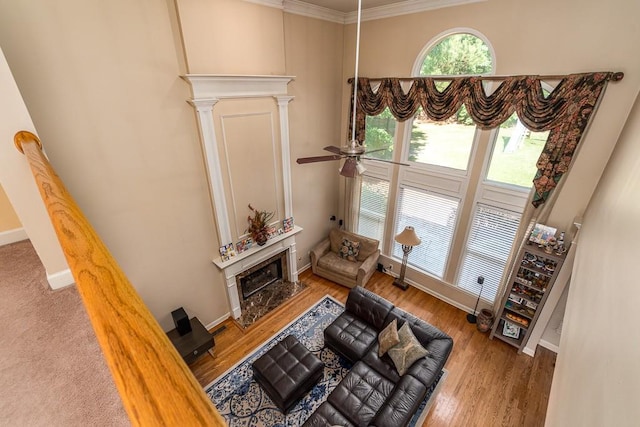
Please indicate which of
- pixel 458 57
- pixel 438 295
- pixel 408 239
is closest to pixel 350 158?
pixel 408 239

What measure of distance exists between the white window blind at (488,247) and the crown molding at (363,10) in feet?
10.2

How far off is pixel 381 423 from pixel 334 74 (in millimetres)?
5565

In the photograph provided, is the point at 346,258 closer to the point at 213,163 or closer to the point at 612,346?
the point at 213,163

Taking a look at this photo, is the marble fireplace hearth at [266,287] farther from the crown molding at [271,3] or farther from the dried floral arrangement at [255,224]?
the crown molding at [271,3]

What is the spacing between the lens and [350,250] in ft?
20.0

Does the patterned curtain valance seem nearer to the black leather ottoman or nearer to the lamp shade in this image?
the lamp shade

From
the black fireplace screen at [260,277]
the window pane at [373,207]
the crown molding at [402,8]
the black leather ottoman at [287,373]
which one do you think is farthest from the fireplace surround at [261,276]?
the crown molding at [402,8]

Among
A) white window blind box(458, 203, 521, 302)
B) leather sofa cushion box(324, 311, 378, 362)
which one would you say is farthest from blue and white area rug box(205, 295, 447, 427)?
white window blind box(458, 203, 521, 302)

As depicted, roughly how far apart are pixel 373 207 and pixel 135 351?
19.0 feet

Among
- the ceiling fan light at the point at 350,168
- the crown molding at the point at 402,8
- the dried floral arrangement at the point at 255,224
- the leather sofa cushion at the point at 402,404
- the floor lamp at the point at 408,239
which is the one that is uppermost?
the crown molding at the point at 402,8

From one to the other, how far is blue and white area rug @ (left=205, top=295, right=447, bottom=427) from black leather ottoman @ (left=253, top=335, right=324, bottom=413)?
0.48ft

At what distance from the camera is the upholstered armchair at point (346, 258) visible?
5706mm

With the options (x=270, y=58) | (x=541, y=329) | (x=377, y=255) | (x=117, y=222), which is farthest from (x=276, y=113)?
(x=541, y=329)

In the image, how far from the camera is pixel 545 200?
3822 mm
